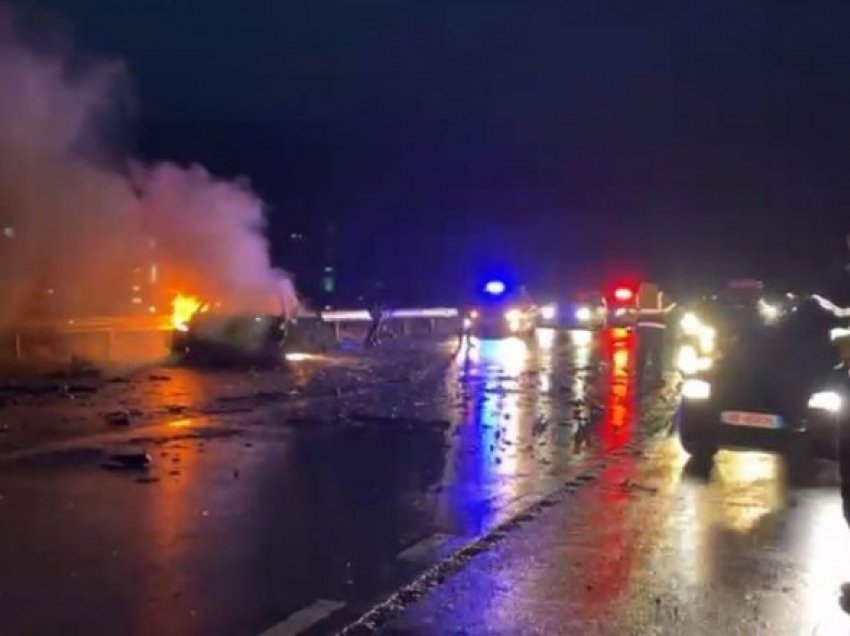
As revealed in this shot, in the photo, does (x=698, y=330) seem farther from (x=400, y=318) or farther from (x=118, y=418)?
(x=400, y=318)

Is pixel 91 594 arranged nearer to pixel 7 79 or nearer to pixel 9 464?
pixel 9 464

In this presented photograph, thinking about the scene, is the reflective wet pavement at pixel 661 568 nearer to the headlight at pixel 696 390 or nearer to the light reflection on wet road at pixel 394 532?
the light reflection on wet road at pixel 394 532

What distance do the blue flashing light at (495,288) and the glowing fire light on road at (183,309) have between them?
16.3m

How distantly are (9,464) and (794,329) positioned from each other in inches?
293

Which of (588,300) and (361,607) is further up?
(588,300)

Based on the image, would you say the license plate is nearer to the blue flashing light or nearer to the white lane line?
the white lane line

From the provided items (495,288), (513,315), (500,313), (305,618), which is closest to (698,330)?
(500,313)

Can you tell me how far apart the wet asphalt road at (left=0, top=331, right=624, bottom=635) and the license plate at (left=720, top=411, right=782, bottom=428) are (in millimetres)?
1511

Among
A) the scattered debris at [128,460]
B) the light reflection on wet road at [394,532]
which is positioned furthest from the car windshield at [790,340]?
the scattered debris at [128,460]

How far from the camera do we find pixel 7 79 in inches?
791

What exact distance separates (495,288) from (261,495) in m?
31.5

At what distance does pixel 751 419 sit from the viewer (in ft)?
38.3

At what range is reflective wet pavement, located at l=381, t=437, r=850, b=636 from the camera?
611 cm

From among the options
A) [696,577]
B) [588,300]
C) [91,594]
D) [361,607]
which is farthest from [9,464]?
[588,300]
